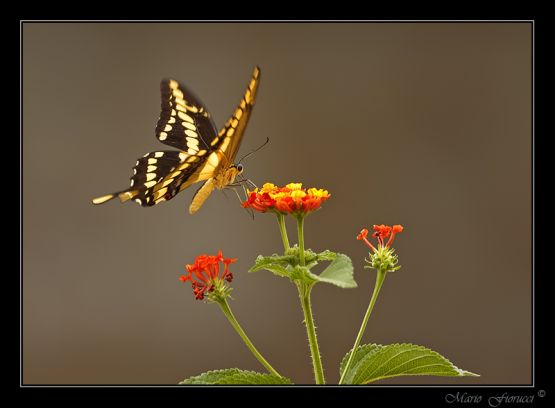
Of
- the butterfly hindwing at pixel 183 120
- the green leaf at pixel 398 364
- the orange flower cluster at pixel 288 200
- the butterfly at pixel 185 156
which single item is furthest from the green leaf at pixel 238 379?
the butterfly hindwing at pixel 183 120

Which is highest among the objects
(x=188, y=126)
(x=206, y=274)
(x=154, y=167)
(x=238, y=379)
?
(x=188, y=126)

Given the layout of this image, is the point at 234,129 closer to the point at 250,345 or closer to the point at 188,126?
the point at 188,126

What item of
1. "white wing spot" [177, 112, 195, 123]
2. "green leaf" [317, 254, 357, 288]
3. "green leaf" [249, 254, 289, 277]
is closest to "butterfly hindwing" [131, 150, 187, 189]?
"white wing spot" [177, 112, 195, 123]

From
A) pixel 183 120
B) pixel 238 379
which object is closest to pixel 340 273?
pixel 238 379

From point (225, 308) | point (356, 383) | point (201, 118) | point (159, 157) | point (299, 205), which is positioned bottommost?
point (356, 383)

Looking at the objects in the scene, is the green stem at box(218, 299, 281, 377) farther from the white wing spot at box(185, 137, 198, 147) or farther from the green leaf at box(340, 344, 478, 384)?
the white wing spot at box(185, 137, 198, 147)

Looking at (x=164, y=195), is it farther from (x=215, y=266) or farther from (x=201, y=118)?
(x=215, y=266)

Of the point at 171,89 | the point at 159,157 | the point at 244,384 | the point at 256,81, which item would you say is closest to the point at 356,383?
the point at 244,384
